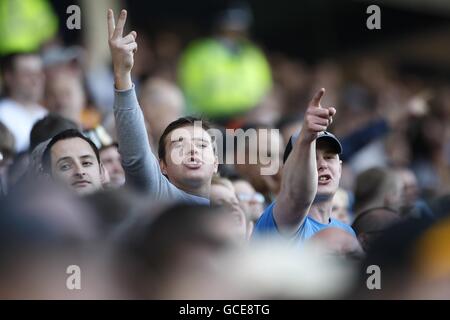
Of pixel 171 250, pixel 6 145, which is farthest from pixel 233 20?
pixel 171 250

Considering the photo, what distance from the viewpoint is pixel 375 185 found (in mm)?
4988

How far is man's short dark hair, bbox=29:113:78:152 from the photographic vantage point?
404 cm

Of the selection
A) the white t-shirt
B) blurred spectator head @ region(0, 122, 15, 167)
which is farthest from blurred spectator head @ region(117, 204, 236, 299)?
the white t-shirt

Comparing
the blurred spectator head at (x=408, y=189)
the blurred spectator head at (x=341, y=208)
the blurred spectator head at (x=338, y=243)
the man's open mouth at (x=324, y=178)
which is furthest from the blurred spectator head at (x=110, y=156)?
the blurred spectator head at (x=338, y=243)

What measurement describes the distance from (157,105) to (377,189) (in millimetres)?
1160

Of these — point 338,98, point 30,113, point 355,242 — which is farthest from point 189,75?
point 355,242

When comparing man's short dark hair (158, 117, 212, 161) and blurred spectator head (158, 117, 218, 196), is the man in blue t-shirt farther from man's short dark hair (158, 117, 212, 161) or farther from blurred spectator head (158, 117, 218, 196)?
man's short dark hair (158, 117, 212, 161)

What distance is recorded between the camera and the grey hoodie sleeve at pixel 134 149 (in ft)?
10.9

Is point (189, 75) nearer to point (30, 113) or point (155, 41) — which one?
point (155, 41)

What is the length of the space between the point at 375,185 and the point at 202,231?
2800 millimetres

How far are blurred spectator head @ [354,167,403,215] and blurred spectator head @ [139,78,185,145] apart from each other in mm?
930

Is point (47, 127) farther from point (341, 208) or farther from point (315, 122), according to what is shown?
point (315, 122)

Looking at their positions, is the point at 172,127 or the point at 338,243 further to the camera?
the point at 172,127

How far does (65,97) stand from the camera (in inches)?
230
